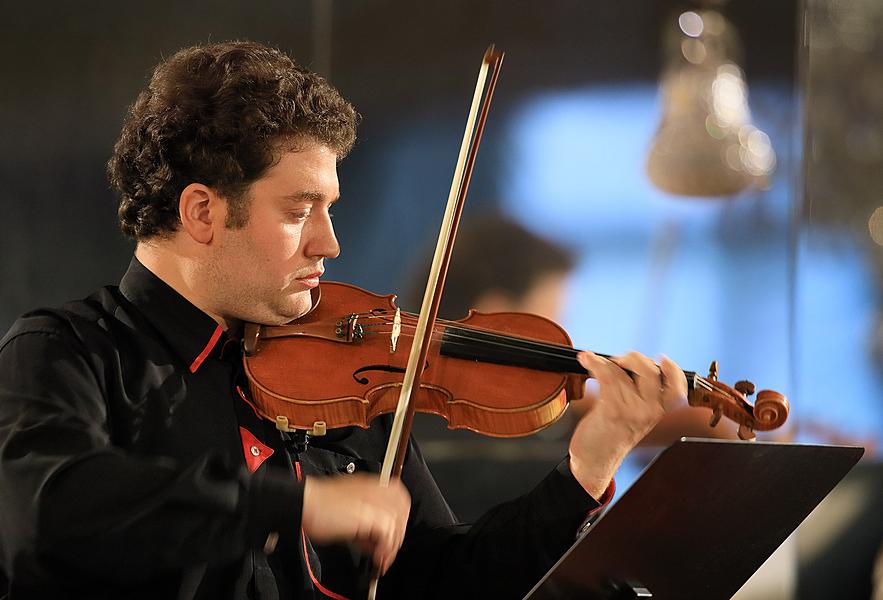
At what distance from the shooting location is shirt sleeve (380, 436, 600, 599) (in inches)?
61.7

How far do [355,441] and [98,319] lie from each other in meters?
0.48

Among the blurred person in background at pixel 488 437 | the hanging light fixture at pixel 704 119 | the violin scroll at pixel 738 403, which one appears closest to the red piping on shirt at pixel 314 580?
the violin scroll at pixel 738 403

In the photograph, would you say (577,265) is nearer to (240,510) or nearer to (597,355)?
(597,355)

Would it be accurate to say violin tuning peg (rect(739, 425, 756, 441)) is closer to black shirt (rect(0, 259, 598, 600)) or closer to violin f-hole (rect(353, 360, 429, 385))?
black shirt (rect(0, 259, 598, 600))

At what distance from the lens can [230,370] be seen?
1.55 meters

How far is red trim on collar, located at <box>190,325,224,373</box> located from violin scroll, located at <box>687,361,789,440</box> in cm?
72

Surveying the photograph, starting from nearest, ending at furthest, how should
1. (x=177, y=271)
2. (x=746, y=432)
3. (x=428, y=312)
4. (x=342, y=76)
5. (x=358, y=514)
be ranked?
(x=358, y=514)
(x=428, y=312)
(x=746, y=432)
(x=177, y=271)
(x=342, y=76)

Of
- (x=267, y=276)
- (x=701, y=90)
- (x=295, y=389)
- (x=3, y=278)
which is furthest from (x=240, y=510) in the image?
(x=701, y=90)

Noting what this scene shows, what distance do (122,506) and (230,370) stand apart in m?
0.44

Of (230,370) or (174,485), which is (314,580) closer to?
(230,370)

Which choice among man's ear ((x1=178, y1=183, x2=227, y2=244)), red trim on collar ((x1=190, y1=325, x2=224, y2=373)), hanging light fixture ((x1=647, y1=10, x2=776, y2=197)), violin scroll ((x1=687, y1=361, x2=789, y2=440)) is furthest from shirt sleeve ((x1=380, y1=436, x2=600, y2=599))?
hanging light fixture ((x1=647, y1=10, x2=776, y2=197))

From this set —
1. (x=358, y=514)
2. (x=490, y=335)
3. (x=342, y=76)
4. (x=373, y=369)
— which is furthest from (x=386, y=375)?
(x=342, y=76)

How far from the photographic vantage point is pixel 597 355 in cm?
153

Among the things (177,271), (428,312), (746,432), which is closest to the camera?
(428,312)
